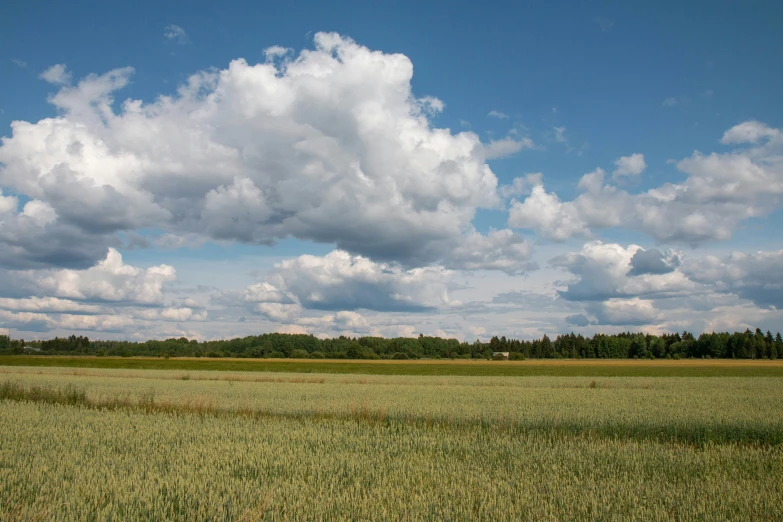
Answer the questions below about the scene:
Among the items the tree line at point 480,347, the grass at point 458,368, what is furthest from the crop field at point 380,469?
the tree line at point 480,347

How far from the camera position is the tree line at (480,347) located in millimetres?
147250

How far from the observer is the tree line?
147250 millimetres

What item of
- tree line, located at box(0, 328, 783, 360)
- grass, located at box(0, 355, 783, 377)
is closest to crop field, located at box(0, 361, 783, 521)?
grass, located at box(0, 355, 783, 377)

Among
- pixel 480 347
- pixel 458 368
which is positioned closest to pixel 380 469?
pixel 458 368

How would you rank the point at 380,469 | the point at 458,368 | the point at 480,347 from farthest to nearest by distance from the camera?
1. the point at 480,347
2. the point at 458,368
3. the point at 380,469

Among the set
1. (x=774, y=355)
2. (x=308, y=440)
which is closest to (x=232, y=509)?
(x=308, y=440)

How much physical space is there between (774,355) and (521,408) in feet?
536

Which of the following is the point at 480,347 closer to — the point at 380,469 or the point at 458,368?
the point at 458,368

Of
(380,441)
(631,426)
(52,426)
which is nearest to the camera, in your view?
(380,441)

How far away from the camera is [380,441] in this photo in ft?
40.8

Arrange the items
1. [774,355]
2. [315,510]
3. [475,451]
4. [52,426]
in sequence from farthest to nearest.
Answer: [774,355] < [52,426] < [475,451] < [315,510]

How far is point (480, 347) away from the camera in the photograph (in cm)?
17112

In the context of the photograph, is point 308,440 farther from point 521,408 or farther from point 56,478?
point 521,408

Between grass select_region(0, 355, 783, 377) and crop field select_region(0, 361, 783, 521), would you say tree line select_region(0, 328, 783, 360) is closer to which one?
grass select_region(0, 355, 783, 377)
